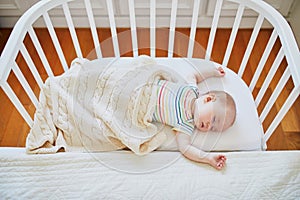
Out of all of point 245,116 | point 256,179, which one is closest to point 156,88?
point 245,116

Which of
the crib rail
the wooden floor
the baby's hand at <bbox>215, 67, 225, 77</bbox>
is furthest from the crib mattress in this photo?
the wooden floor

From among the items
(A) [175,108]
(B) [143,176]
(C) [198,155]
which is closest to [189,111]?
(A) [175,108]

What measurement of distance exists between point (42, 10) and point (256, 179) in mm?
802

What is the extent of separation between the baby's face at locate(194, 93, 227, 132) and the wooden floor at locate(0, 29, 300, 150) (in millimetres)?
356

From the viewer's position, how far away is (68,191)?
2.89ft

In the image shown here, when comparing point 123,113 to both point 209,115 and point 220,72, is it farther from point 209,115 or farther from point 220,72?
point 220,72

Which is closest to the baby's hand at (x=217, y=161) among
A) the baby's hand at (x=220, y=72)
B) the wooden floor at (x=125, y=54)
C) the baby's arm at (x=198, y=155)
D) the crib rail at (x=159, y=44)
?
the baby's arm at (x=198, y=155)

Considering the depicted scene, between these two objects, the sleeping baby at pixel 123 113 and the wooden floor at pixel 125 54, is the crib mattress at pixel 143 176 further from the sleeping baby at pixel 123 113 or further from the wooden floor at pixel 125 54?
the wooden floor at pixel 125 54

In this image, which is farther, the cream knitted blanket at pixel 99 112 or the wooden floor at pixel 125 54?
the wooden floor at pixel 125 54

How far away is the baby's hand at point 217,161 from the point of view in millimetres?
920

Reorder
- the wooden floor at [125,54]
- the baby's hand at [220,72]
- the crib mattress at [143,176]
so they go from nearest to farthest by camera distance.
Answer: the crib mattress at [143,176] < the baby's hand at [220,72] < the wooden floor at [125,54]

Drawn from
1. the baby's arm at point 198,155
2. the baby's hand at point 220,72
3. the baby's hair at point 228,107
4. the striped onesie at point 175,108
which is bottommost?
the baby's arm at point 198,155

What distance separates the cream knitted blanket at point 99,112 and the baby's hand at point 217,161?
16 cm

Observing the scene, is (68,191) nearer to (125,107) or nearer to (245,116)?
(125,107)
